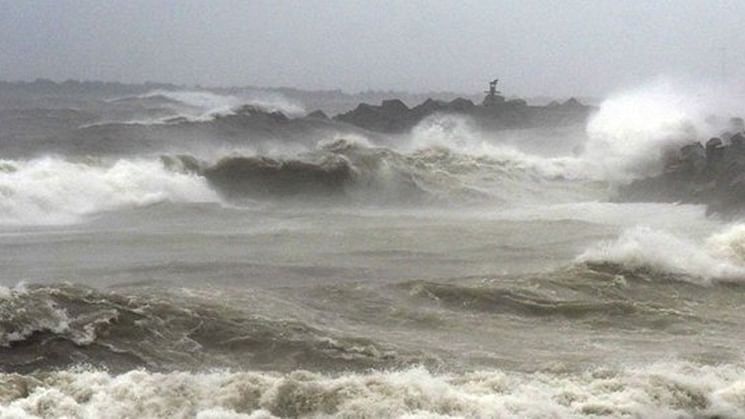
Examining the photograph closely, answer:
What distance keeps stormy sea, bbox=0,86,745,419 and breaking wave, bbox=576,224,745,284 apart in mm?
43

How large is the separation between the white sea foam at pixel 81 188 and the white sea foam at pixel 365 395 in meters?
10.7

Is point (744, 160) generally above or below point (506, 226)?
above

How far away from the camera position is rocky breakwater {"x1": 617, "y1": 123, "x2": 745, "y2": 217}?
62.8ft

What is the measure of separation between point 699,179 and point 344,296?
13.6 m

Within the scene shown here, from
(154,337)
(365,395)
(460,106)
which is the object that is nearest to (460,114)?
(460,106)

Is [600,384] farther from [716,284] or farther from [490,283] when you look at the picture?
[716,284]

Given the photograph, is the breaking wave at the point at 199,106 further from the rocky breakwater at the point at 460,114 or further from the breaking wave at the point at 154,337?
the breaking wave at the point at 154,337

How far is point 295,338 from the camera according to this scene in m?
8.33

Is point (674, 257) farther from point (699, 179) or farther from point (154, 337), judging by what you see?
point (699, 179)

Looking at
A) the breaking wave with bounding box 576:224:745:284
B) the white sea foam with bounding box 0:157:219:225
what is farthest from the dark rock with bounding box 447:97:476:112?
the breaking wave with bounding box 576:224:745:284

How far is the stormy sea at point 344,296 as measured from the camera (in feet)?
22.0

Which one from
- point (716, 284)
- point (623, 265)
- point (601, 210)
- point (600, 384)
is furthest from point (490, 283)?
point (601, 210)

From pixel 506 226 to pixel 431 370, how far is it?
380 inches

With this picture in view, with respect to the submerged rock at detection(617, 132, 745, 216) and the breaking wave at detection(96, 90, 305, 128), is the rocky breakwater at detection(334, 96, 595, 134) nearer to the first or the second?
the breaking wave at detection(96, 90, 305, 128)
